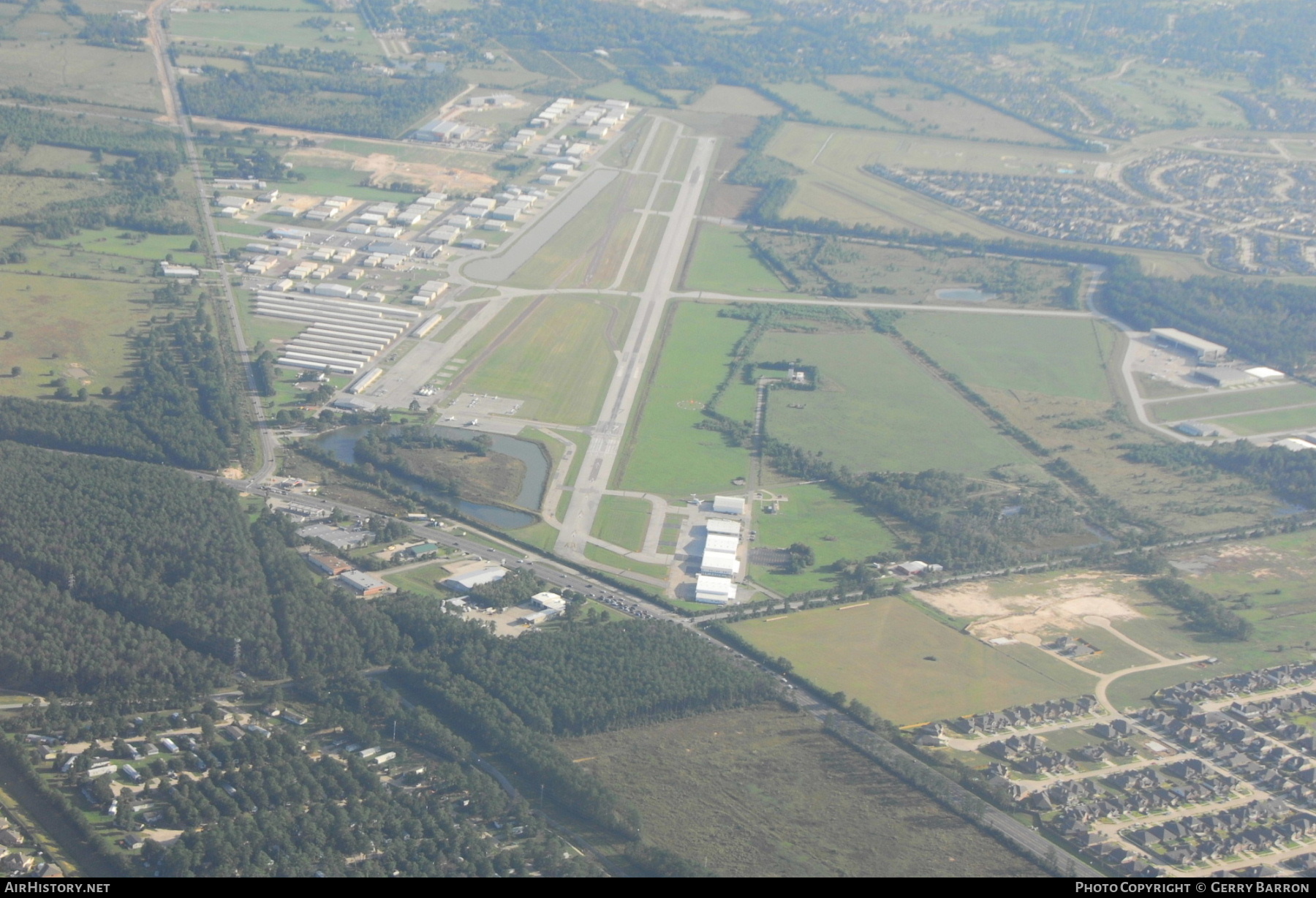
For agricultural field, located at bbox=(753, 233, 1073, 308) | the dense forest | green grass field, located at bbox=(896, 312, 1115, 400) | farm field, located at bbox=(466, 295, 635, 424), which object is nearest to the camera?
the dense forest

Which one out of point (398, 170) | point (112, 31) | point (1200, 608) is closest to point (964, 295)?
point (1200, 608)

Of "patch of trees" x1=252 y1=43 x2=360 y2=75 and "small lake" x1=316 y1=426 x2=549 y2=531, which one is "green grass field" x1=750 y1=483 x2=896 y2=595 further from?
"patch of trees" x1=252 y1=43 x2=360 y2=75

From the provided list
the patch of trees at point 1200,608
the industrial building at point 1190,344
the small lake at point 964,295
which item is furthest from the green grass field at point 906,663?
the small lake at point 964,295

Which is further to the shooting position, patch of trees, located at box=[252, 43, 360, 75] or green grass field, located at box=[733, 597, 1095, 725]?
patch of trees, located at box=[252, 43, 360, 75]

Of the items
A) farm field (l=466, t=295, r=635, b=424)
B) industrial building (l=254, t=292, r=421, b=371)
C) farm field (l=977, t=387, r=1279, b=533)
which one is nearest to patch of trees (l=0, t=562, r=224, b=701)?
industrial building (l=254, t=292, r=421, b=371)

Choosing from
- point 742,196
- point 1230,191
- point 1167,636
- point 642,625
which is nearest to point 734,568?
point 642,625

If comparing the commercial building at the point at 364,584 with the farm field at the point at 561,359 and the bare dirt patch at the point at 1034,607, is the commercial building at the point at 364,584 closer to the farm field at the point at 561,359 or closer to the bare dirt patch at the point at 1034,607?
the farm field at the point at 561,359
